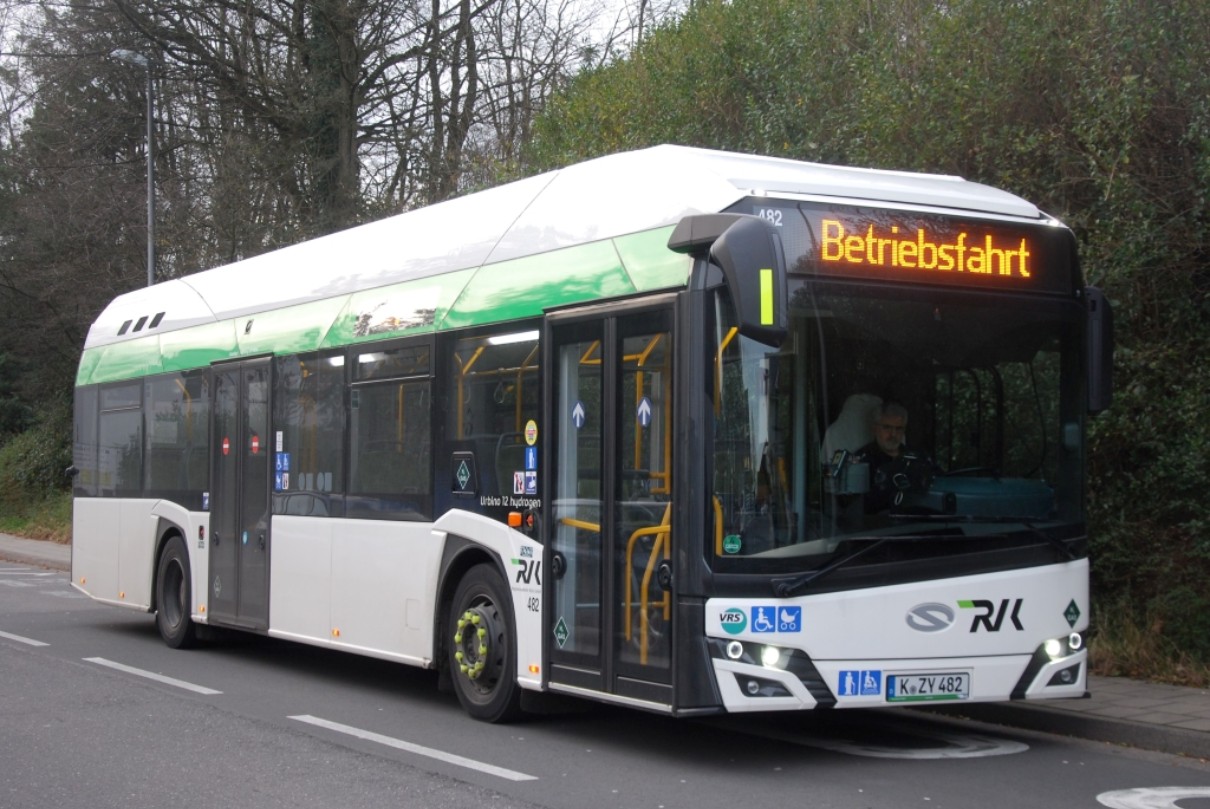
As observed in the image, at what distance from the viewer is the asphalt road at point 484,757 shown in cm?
729

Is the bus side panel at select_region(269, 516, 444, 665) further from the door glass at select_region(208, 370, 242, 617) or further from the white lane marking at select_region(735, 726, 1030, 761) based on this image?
the white lane marking at select_region(735, 726, 1030, 761)

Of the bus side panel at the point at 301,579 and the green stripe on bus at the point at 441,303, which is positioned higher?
the green stripe on bus at the point at 441,303

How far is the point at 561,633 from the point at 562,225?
8.23 ft

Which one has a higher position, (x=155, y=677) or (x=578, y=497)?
(x=578, y=497)

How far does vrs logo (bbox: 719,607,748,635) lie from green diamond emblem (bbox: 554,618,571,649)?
1.36 m

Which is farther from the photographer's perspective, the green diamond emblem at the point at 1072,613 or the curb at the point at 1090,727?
the curb at the point at 1090,727

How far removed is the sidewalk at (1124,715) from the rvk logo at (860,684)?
Answer: 80.1 inches

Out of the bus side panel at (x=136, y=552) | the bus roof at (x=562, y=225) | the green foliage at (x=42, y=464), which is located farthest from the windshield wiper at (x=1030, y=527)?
the green foliage at (x=42, y=464)

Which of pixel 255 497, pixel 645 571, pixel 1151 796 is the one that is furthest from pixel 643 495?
pixel 255 497

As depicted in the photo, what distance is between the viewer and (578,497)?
8508 millimetres

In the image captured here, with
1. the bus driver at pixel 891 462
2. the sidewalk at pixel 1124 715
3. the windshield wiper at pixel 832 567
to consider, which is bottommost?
the sidewalk at pixel 1124 715

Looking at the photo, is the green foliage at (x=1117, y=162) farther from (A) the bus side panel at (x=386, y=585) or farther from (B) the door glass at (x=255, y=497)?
(B) the door glass at (x=255, y=497)

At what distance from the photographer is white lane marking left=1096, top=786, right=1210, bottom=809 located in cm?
→ 712

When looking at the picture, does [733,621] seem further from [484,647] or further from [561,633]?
[484,647]
